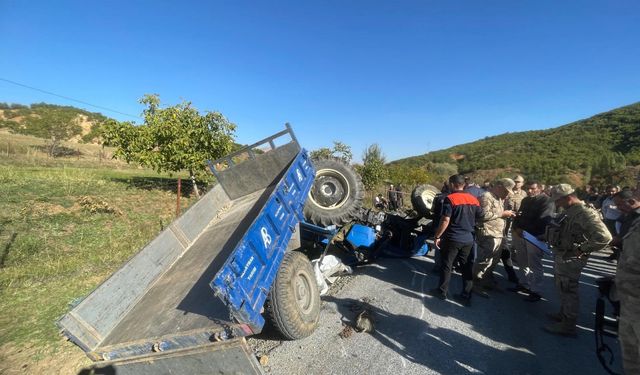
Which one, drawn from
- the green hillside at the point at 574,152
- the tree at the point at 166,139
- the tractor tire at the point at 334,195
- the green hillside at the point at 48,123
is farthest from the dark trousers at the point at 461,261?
the green hillside at the point at 48,123

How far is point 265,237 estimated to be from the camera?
3107 mm

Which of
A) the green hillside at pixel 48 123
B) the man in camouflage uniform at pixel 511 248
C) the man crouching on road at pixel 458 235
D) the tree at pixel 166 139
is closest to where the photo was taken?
the man crouching on road at pixel 458 235

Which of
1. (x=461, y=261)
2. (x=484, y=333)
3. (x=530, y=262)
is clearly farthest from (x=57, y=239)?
(x=530, y=262)

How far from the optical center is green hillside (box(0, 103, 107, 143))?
31014 mm

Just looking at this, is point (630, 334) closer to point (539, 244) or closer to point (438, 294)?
point (438, 294)

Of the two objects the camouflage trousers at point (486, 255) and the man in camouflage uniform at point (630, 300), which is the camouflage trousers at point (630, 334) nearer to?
the man in camouflage uniform at point (630, 300)

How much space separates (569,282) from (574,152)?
37393 mm

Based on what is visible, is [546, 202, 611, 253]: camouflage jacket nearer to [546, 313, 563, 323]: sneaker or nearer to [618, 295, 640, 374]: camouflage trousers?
[546, 313, 563, 323]: sneaker

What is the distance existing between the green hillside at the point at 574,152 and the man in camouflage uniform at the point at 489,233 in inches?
884

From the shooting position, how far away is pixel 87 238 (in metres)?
7.18

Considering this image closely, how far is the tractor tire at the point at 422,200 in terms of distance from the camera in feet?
21.6

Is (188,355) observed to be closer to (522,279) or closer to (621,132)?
(522,279)

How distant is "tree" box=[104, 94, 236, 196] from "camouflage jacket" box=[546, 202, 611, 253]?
9829 millimetres

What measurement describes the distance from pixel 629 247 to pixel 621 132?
1665 inches
